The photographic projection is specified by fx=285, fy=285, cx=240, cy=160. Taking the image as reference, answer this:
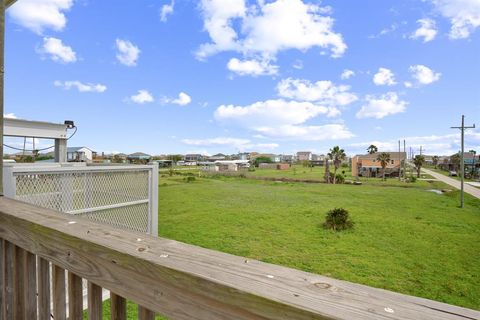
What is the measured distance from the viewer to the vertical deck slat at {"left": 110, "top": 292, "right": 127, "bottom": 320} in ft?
2.26

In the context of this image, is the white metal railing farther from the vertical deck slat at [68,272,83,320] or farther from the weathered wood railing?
the vertical deck slat at [68,272,83,320]

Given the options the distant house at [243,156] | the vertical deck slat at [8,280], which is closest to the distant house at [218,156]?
the distant house at [243,156]

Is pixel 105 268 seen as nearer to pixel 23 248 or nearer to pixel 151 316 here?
pixel 151 316

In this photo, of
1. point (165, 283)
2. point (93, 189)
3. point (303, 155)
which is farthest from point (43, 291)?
point (303, 155)

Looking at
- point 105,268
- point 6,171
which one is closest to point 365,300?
point 105,268

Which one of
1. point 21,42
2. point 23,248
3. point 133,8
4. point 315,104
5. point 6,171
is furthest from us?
point 315,104

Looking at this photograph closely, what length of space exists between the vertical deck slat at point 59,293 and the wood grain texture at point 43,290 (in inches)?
3.8

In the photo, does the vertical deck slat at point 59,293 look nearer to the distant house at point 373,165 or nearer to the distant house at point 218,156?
the distant house at point 373,165

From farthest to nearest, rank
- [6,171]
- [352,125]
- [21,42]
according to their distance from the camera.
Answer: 1. [352,125]
2. [21,42]
3. [6,171]

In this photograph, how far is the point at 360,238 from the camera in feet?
28.9

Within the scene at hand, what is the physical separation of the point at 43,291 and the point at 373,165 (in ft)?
143

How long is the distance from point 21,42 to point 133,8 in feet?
9.43

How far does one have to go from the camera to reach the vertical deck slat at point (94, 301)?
0.73m

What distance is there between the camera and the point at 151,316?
615mm
